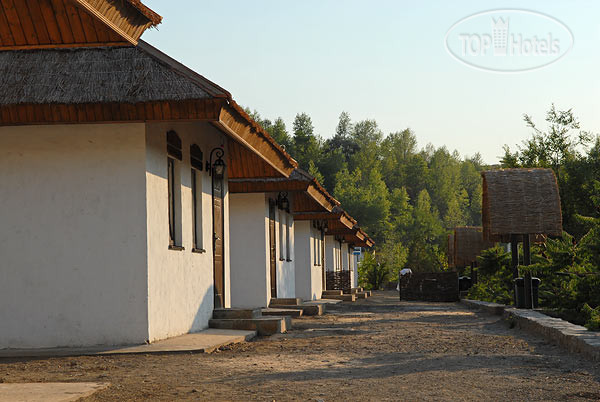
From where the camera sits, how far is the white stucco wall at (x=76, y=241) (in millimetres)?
10062

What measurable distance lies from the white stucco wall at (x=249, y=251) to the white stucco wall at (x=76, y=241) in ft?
28.2

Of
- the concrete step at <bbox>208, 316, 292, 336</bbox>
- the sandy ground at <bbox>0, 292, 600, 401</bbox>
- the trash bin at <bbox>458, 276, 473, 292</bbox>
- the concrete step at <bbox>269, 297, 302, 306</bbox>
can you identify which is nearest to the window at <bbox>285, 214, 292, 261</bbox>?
the concrete step at <bbox>269, 297, 302, 306</bbox>

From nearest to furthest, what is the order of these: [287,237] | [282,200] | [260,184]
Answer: [260,184] → [282,200] → [287,237]

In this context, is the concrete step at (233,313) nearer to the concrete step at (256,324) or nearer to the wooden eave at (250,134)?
the concrete step at (256,324)

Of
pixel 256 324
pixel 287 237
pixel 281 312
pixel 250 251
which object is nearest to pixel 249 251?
pixel 250 251

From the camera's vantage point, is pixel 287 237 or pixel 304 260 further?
pixel 304 260

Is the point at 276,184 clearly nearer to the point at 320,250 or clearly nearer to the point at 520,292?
the point at 520,292

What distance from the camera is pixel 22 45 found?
33.8ft

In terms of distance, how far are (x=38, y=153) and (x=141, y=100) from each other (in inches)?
66.0

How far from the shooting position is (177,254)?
11.6 m

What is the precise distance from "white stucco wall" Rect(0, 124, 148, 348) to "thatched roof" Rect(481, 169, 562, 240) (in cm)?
882

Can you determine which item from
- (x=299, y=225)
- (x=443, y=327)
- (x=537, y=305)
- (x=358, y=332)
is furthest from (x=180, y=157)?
(x=299, y=225)

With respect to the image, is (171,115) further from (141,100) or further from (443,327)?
(443,327)

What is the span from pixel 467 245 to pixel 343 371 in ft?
84.0
